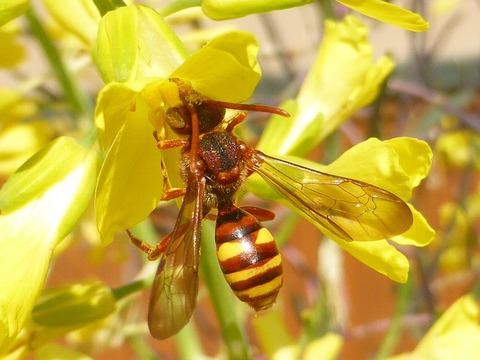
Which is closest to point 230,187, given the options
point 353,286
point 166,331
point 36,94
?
point 166,331

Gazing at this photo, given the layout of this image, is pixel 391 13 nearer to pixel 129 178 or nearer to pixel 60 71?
pixel 129 178

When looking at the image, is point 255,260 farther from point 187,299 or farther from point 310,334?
point 310,334

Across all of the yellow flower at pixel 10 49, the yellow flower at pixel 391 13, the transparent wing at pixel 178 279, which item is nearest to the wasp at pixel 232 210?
the transparent wing at pixel 178 279

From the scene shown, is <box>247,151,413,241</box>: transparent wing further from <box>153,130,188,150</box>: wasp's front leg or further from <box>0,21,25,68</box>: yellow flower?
<box>0,21,25,68</box>: yellow flower

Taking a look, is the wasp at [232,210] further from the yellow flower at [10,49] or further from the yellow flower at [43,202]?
the yellow flower at [10,49]

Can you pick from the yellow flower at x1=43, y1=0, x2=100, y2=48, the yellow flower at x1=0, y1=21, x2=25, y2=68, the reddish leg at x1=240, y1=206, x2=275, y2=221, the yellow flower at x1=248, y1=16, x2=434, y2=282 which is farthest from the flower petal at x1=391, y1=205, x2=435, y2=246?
the yellow flower at x1=0, y1=21, x2=25, y2=68

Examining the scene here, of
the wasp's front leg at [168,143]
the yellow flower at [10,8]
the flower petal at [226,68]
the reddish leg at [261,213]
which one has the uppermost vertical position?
the yellow flower at [10,8]

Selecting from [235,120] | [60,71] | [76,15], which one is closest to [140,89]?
[235,120]
